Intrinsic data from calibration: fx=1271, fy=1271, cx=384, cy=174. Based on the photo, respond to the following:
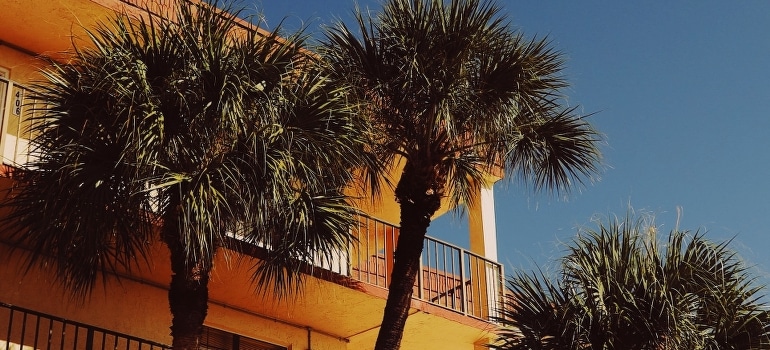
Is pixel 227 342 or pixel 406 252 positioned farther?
pixel 227 342

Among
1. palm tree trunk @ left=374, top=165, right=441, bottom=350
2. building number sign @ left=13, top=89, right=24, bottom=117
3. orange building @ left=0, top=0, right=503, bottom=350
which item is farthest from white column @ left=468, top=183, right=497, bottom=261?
building number sign @ left=13, top=89, right=24, bottom=117

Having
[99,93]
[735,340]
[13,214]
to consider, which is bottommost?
[735,340]

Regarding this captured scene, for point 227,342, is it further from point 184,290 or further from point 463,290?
point 184,290

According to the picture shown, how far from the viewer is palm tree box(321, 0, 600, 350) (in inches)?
578

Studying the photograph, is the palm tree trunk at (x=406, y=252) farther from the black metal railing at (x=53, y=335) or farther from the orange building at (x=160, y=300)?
the black metal railing at (x=53, y=335)

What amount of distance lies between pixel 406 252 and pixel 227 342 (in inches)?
187

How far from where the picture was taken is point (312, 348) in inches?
750

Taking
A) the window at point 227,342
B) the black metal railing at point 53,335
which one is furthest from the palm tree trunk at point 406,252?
the window at point 227,342

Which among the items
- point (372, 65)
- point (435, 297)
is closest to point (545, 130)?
point (372, 65)

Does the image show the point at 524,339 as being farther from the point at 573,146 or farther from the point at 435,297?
the point at 435,297

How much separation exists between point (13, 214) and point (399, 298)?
4.45m

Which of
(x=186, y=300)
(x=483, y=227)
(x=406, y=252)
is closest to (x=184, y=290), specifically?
(x=186, y=300)

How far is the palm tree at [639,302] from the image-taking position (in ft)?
50.7

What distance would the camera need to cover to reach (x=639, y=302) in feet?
51.2
